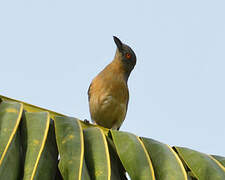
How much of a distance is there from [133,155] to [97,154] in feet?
0.66

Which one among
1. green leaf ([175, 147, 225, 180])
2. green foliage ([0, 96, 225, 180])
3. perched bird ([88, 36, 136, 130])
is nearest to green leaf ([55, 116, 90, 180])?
green foliage ([0, 96, 225, 180])

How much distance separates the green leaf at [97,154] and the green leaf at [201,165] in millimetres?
528

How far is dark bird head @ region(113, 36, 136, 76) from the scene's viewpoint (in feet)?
23.9

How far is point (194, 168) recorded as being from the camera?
2.95 metres

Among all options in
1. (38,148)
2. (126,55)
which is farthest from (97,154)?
(126,55)

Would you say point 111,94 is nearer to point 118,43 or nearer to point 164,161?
point 118,43

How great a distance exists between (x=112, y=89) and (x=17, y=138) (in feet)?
13.2

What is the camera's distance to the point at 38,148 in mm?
2549

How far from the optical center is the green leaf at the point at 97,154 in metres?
2.60

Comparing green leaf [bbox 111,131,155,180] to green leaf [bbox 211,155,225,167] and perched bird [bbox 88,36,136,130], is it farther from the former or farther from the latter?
perched bird [bbox 88,36,136,130]

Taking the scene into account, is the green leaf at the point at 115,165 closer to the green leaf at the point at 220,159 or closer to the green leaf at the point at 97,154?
the green leaf at the point at 97,154

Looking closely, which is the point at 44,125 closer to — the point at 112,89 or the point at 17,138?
the point at 17,138

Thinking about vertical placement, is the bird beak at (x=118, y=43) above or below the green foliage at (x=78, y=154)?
above

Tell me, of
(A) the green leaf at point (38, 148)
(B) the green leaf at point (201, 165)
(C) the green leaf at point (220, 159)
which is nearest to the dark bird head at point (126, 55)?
(C) the green leaf at point (220, 159)
